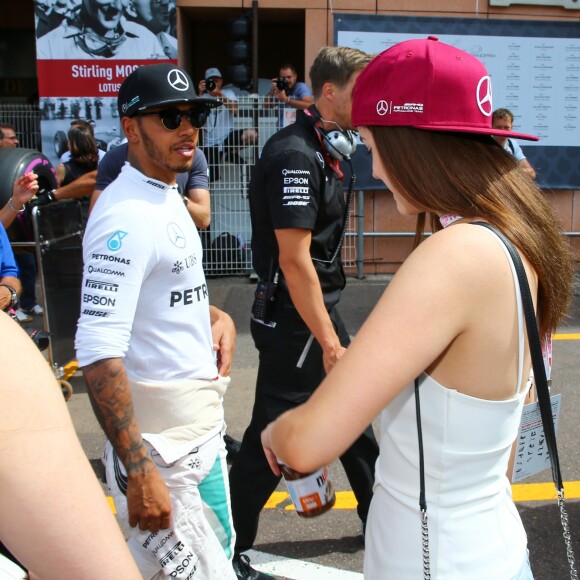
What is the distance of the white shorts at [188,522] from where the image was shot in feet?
6.52

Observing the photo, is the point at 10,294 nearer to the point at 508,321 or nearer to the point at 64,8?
the point at 508,321

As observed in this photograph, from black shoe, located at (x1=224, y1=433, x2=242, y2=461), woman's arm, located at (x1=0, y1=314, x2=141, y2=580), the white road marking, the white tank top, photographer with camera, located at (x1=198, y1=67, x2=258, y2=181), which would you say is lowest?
the white road marking

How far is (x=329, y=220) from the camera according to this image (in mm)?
3016

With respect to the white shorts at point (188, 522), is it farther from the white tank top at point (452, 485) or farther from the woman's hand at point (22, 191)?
the woman's hand at point (22, 191)

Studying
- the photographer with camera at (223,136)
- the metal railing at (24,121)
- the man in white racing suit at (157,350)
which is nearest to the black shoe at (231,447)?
the man in white racing suit at (157,350)

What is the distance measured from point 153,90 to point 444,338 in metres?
1.40

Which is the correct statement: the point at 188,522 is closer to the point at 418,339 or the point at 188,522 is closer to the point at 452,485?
the point at 452,485

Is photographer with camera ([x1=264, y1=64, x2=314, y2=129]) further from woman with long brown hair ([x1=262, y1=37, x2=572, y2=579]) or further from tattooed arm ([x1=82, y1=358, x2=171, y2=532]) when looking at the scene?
woman with long brown hair ([x1=262, y1=37, x2=572, y2=579])

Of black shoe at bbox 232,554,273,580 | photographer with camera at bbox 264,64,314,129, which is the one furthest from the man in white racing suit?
photographer with camera at bbox 264,64,314,129

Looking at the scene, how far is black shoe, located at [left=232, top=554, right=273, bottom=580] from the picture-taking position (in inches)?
114

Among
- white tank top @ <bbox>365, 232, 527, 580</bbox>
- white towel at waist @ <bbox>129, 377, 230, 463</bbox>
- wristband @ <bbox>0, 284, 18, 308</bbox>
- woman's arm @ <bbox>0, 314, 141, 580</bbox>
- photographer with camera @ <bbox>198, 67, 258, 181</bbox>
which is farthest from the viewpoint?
photographer with camera @ <bbox>198, 67, 258, 181</bbox>

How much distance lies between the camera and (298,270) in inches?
110

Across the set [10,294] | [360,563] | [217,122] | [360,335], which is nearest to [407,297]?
[360,335]

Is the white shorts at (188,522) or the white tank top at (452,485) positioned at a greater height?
the white tank top at (452,485)
